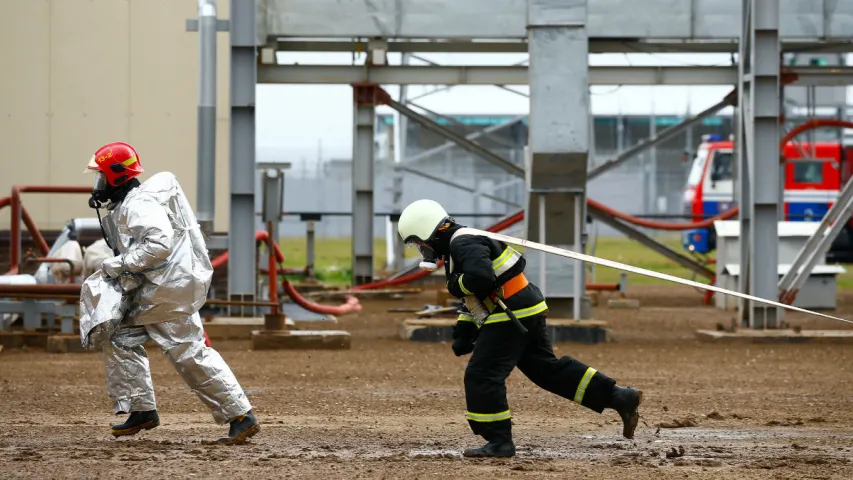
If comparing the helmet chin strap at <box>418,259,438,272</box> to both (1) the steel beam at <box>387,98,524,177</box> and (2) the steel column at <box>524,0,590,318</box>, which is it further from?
(1) the steel beam at <box>387,98,524,177</box>

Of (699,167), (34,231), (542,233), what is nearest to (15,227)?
(34,231)

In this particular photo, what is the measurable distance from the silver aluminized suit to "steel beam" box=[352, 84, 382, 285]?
15747mm

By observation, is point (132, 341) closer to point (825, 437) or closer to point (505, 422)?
point (505, 422)

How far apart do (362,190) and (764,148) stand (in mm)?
9995

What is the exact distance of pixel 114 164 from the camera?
24.3 feet

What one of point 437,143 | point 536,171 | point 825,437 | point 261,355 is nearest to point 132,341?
point 825,437

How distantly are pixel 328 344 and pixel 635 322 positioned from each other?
617cm

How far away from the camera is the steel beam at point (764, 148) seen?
49.2 feet

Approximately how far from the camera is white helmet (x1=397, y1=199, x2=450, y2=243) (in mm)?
7234

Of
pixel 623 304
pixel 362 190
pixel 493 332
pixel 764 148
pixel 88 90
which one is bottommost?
pixel 623 304

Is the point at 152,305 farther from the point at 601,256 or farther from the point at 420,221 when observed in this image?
the point at 601,256

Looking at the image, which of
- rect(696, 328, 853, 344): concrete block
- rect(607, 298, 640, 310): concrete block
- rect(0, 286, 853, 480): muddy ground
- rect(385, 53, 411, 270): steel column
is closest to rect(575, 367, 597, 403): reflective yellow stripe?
rect(0, 286, 853, 480): muddy ground

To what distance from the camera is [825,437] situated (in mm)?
7996

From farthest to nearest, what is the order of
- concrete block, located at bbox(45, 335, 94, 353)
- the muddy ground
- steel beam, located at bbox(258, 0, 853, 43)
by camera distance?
steel beam, located at bbox(258, 0, 853, 43), concrete block, located at bbox(45, 335, 94, 353), the muddy ground
